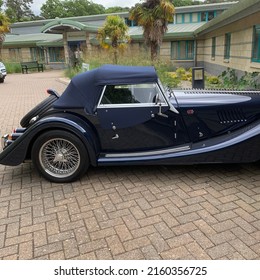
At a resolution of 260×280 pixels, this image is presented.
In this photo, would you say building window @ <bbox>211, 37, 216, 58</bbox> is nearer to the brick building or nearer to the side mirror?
the brick building

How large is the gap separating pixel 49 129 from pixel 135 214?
162 centimetres

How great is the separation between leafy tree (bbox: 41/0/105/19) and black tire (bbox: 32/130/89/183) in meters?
65.0

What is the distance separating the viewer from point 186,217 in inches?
118

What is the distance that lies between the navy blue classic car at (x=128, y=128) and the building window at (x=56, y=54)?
31.2m

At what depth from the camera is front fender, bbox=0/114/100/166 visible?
364 centimetres

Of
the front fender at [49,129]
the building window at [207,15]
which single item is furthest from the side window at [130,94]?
the building window at [207,15]

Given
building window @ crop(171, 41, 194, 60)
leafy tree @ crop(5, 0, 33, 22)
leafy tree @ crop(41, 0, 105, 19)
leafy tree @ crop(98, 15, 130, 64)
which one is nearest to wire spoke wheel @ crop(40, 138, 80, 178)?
leafy tree @ crop(98, 15, 130, 64)

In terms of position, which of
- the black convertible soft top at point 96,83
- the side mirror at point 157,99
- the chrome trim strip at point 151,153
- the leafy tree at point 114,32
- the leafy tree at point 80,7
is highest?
the leafy tree at point 80,7

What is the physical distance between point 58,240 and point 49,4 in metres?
73.2

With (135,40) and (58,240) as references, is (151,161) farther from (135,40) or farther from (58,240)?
(135,40)

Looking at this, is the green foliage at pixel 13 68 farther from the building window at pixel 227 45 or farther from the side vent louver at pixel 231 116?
the side vent louver at pixel 231 116

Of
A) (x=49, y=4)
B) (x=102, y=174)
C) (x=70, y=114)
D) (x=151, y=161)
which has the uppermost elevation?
(x=49, y=4)

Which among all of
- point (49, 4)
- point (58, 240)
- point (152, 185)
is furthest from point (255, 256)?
point (49, 4)

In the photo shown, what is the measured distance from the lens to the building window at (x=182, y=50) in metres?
24.1
